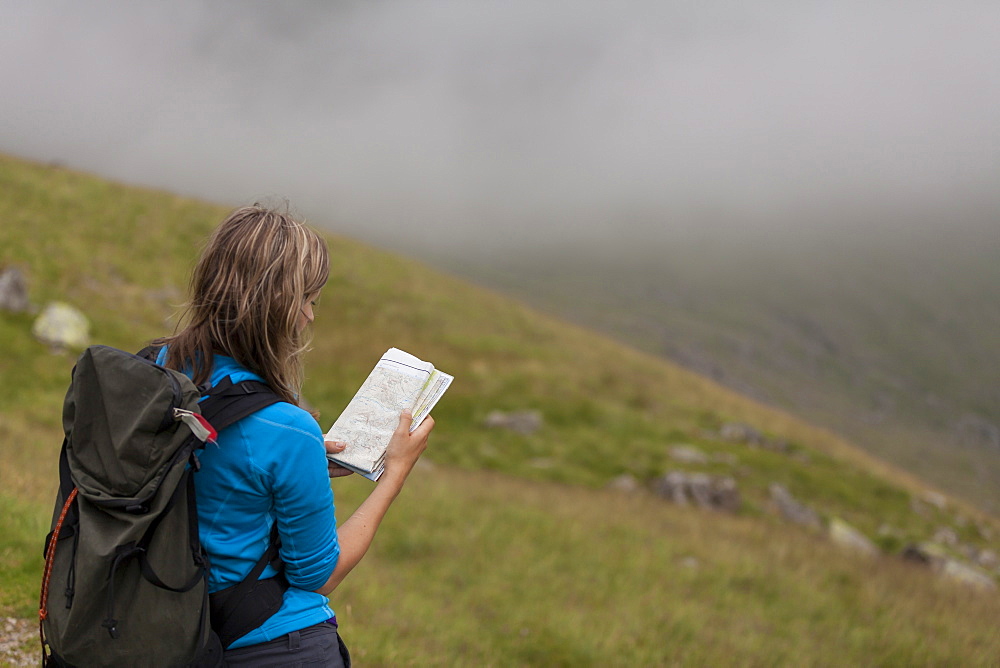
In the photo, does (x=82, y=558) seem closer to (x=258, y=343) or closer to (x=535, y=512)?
(x=258, y=343)

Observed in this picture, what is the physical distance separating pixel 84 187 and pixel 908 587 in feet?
114

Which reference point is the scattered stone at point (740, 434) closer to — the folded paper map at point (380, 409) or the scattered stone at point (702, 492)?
the scattered stone at point (702, 492)

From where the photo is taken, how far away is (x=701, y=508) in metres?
17.0

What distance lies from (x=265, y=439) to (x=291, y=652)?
0.88 meters

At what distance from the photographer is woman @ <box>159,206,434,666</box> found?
2439mm

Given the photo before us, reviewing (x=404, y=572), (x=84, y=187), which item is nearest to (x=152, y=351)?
(x=404, y=572)

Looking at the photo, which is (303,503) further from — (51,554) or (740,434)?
(740,434)

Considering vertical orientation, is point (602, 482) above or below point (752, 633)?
below

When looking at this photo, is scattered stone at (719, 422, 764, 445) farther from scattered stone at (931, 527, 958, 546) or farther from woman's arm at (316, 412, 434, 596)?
woman's arm at (316, 412, 434, 596)

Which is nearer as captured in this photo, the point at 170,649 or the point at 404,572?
the point at 170,649

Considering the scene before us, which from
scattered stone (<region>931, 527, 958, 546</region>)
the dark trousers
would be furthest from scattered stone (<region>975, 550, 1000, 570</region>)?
the dark trousers

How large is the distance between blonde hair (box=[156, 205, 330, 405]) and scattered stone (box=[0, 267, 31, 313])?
1898 cm

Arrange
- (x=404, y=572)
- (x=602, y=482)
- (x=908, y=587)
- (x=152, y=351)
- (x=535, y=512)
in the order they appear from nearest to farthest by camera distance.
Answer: (x=152, y=351) → (x=404, y=572) → (x=908, y=587) → (x=535, y=512) → (x=602, y=482)

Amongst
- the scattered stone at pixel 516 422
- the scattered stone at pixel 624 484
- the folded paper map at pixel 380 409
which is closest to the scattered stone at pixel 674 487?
the scattered stone at pixel 624 484
